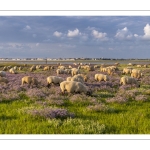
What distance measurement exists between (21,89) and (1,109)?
7.65 meters

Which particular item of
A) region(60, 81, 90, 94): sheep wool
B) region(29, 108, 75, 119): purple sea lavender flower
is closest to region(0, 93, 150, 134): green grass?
region(29, 108, 75, 119): purple sea lavender flower

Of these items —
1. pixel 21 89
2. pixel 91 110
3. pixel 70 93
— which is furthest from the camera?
pixel 21 89

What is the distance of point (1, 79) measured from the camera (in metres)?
24.0

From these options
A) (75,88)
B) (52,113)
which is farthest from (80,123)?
(75,88)

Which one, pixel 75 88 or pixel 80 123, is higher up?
pixel 75 88

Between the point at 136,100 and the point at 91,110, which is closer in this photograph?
the point at 91,110

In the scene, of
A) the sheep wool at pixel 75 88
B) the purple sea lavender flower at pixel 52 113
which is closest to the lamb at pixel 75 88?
the sheep wool at pixel 75 88

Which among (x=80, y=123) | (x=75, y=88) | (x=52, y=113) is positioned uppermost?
(x=75, y=88)

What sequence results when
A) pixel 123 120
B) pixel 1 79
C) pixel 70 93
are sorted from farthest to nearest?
1. pixel 1 79
2. pixel 70 93
3. pixel 123 120

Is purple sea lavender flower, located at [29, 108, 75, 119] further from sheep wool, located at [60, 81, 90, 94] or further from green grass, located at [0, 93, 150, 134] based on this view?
sheep wool, located at [60, 81, 90, 94]

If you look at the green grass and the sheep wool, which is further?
the sheep wool

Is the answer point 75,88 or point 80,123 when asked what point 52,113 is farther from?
point 75,88
